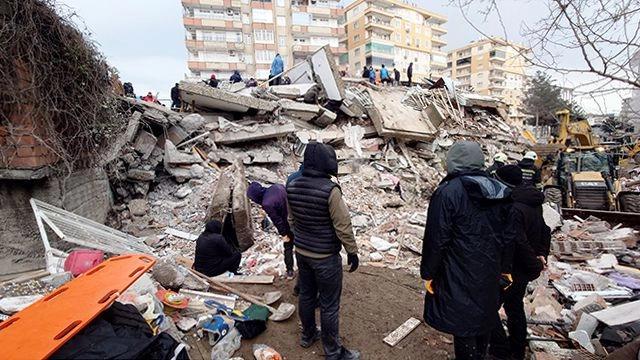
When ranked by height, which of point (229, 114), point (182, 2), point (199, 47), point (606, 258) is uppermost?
point (182, 2)

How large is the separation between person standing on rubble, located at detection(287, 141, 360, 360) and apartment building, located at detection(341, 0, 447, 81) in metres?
36.0

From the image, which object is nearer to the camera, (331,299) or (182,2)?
(331,299)

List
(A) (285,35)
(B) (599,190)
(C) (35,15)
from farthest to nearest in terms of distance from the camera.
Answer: (A) (285,35) → (B) (599,190) → (C) (35,15)

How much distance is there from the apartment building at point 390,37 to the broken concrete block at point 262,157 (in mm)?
30858

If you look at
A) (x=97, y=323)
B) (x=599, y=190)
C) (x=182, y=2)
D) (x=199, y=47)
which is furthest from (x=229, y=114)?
(x=182, y=2)

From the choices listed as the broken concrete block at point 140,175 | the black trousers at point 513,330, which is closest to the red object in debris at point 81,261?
the broken concrete block at point 140,175

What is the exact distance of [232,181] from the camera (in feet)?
18.8

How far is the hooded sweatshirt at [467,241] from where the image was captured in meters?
2.08

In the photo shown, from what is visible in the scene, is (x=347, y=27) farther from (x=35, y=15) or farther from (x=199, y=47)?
(x=35, y=15)

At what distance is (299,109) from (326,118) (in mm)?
965

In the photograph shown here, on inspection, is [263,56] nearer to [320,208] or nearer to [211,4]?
[211,4]

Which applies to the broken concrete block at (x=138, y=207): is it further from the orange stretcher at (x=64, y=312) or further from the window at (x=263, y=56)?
the window at (x=263, y=56)

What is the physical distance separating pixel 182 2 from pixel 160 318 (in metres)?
39.2

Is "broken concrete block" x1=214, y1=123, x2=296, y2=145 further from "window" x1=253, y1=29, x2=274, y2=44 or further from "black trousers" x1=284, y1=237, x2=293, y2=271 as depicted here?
"window" x1=253, y1=29, x2=274, y2=44
